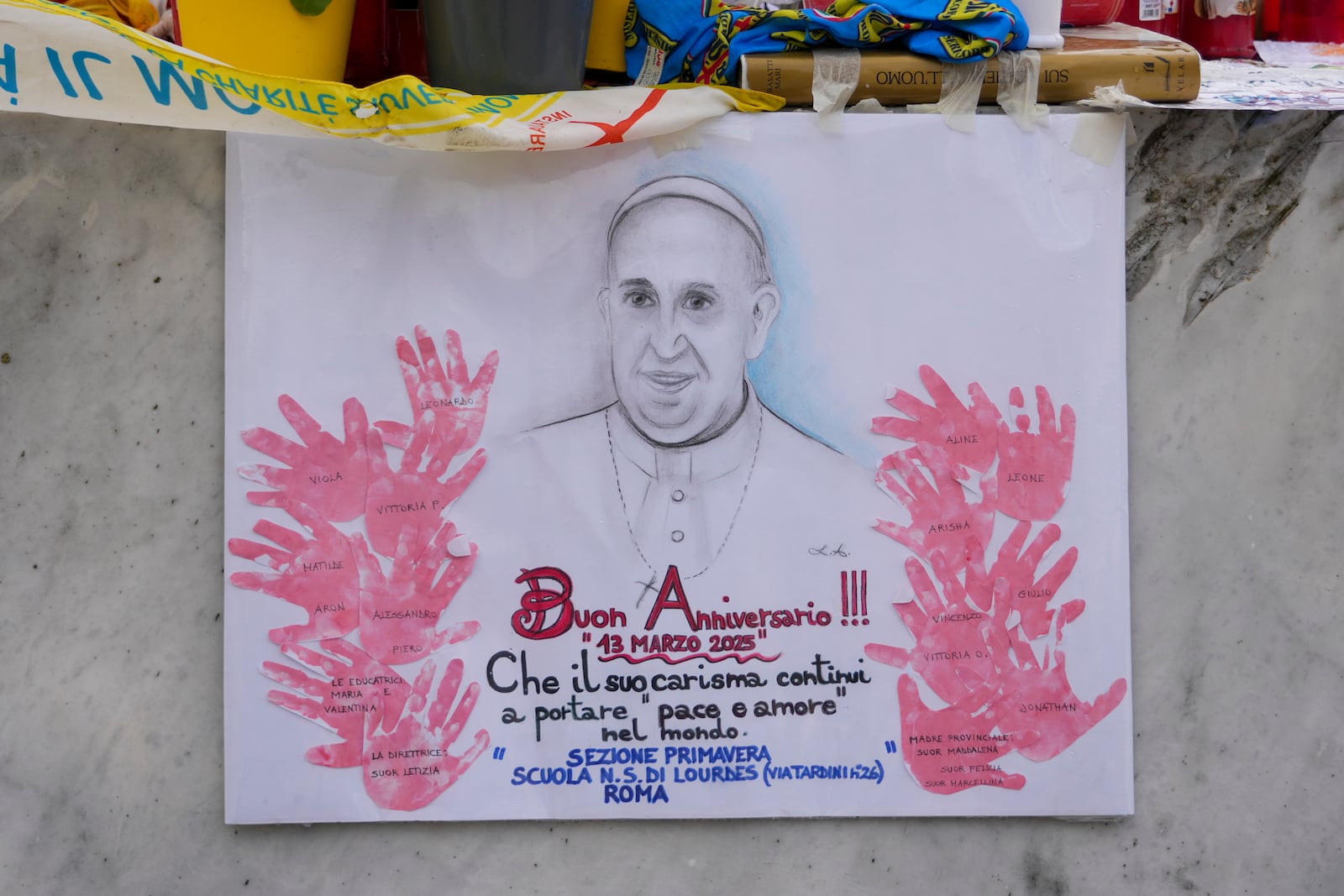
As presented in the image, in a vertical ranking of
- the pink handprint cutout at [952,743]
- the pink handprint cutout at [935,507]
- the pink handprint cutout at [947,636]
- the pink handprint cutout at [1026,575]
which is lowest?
the pink handprint cutout at [952,743]

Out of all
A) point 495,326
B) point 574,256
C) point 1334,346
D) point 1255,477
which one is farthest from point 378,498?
point 1334,346

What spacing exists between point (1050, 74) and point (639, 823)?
3.36 feet

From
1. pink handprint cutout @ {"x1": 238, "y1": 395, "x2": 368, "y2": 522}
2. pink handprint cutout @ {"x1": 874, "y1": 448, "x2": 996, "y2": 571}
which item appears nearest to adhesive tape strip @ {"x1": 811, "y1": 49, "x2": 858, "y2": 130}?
pink handprint cutout @ {"x1": 874, "y1": 448, "x2": 996, "y2": 571}

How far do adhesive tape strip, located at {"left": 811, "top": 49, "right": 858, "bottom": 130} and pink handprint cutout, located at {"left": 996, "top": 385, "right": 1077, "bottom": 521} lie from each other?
0.43 metres

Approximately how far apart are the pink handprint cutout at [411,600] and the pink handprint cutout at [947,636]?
51 cm

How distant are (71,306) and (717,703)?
36.2 inches

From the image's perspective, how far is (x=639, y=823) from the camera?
1.24 m

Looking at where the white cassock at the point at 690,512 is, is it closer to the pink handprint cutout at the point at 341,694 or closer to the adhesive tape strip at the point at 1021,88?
the pink handprint cutout at the point at 341,694

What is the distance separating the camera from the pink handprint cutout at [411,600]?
1.21m

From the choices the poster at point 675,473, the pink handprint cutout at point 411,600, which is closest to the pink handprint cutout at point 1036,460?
the poster at point 675,473

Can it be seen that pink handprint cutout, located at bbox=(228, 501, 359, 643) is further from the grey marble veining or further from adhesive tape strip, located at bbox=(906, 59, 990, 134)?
adhesive tape strip, located at bbox=(906, 59, 990, 134)

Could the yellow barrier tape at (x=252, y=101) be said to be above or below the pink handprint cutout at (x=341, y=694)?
above

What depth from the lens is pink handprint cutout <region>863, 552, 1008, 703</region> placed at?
4.03ft

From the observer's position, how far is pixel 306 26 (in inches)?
43.9
